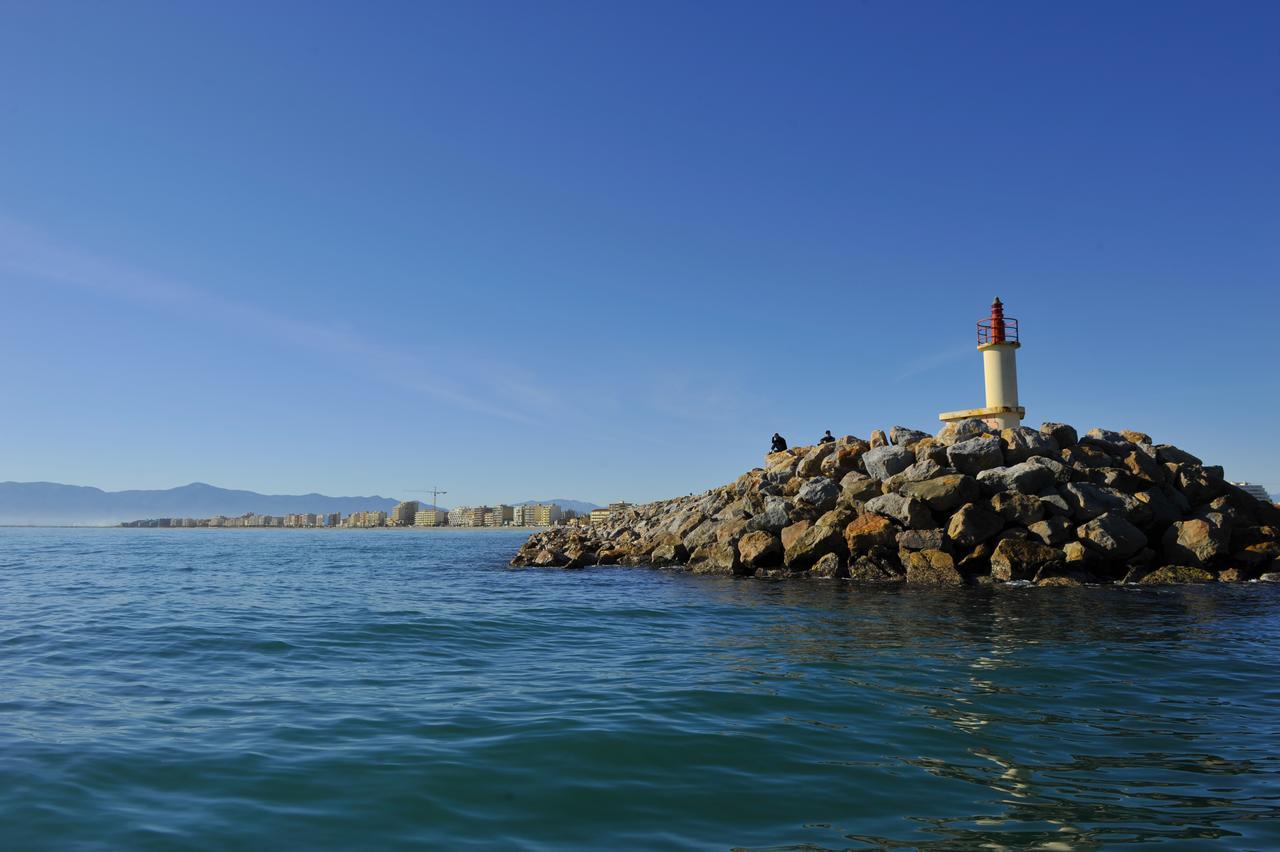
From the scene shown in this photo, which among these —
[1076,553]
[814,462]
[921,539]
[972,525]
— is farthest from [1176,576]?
[814,462]

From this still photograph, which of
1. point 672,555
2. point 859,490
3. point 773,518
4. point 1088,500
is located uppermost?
point 859,490

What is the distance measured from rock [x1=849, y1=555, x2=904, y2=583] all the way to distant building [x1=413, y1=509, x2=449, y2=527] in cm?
16201

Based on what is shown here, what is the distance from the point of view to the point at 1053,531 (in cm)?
2109

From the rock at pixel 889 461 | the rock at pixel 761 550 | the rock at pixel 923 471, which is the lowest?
the rock at pixel 761 550

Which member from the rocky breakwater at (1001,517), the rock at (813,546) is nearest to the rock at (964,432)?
the rocky breakwater at (1001,517)

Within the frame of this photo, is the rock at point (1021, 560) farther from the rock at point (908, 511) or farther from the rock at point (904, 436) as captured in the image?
the rock at point (904, 436)

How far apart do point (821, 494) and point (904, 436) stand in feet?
13.7

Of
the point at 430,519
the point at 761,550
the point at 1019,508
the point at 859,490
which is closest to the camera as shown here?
the point at 1019,508

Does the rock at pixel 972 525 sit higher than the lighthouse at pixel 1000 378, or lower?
lower

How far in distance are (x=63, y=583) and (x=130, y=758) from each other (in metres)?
21.9

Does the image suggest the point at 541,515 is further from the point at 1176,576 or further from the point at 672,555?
the point at 1176,576

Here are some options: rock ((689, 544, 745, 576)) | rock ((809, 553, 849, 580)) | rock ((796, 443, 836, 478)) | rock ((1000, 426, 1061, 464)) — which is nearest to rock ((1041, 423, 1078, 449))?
rock ((1000, 426, 1061, 464))

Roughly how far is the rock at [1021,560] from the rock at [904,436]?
19.9 feet

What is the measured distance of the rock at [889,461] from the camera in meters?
24.8
